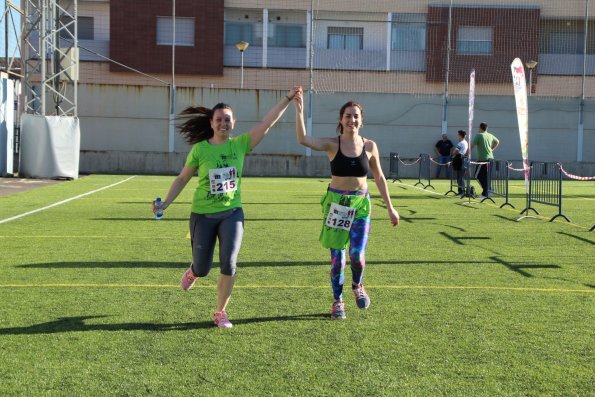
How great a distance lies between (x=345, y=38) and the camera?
4066cm

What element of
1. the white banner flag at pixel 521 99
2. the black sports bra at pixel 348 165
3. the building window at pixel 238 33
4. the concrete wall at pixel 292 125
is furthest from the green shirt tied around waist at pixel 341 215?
the building window at pixel 238 33

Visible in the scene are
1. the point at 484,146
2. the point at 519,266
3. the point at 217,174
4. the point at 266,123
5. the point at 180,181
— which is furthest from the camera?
the point at 484,146

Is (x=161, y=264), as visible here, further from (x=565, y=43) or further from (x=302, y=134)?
(x=565, y=43)

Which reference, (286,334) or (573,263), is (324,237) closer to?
(286,334)

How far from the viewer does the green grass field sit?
16.7 ft

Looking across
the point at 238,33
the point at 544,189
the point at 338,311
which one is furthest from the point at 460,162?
the point at 238,33

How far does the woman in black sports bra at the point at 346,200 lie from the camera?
708 centimetres

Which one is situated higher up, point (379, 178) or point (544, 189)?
point (379, 178)

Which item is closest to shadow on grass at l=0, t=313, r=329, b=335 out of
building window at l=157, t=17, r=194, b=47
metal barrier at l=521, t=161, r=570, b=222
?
metal barrier at l=521, t=161, r=570, b=222

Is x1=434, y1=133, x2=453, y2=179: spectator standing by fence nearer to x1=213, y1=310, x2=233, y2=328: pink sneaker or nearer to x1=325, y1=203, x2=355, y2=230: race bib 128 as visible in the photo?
x1=325, y1=203, x2=355, y2=230: race bib 128

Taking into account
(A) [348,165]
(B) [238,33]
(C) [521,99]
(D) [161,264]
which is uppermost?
(B) [238,33]

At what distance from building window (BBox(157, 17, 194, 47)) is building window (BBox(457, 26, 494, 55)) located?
1299 centimetres

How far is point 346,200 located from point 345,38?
34.4 meters

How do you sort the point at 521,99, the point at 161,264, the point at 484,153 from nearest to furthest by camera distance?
the point at 161,264, the point at 521,99, the point at 484,153
